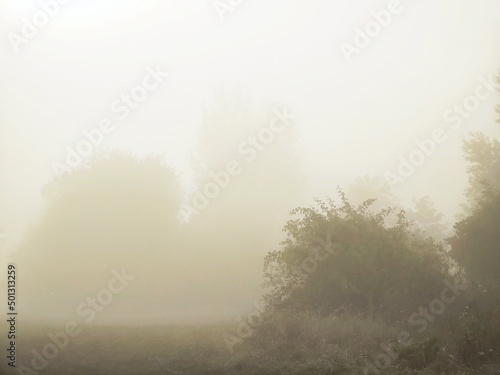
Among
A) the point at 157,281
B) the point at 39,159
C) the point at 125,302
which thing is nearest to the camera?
A: the point at 125,302

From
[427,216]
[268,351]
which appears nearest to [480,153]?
[427,216]

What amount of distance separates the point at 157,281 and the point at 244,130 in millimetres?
20382

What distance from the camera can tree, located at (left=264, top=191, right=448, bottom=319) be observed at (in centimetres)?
1914

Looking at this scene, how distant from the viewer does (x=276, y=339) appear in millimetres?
16000

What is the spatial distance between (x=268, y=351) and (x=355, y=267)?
6764 millimetres

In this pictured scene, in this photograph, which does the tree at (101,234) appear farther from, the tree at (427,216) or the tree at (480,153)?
the tree at (427,216)

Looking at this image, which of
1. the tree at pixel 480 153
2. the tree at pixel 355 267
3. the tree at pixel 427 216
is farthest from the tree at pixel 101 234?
the tree at pixel 427 216

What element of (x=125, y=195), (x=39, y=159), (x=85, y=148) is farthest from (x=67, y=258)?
(x=39, y=159)

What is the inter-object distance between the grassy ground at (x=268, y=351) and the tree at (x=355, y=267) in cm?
186

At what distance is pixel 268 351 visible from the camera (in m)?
14.9

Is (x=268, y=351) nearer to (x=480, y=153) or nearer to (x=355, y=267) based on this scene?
(x=355, y=267)

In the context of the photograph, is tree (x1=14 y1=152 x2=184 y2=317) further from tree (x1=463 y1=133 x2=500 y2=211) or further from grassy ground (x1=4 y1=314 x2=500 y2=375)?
tree (x1=463 y1=133 x2=500 y2=211)

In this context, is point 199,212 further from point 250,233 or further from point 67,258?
point 67,258

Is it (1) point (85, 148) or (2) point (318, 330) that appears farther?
(1) point (85, 148)
